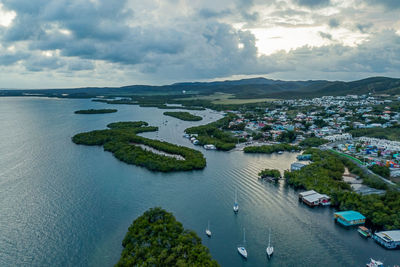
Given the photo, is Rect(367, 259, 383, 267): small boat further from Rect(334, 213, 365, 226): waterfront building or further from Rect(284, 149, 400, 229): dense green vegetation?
Rect(284, 149, 400, 229): dense green vegetation

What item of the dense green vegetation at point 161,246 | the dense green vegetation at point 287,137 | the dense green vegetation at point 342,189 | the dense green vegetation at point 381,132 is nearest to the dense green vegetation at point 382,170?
the dense green vegetation at point 342,189

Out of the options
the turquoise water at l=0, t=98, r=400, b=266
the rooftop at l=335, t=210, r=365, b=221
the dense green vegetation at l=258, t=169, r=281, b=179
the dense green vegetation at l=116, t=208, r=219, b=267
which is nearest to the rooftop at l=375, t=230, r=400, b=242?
the turquoise water at l=0, t=98, r=400, b=266

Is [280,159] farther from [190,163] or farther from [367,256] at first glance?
[367,256]

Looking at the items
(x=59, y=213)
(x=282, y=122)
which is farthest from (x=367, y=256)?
(x=282, y=122)

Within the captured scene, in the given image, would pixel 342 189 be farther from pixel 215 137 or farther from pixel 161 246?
pixel 215 137

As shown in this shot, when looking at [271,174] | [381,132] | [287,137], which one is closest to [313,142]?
[287,137]

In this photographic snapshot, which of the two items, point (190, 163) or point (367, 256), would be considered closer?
point (367, 256)

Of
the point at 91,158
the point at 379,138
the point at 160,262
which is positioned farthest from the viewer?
the point at 379,138
